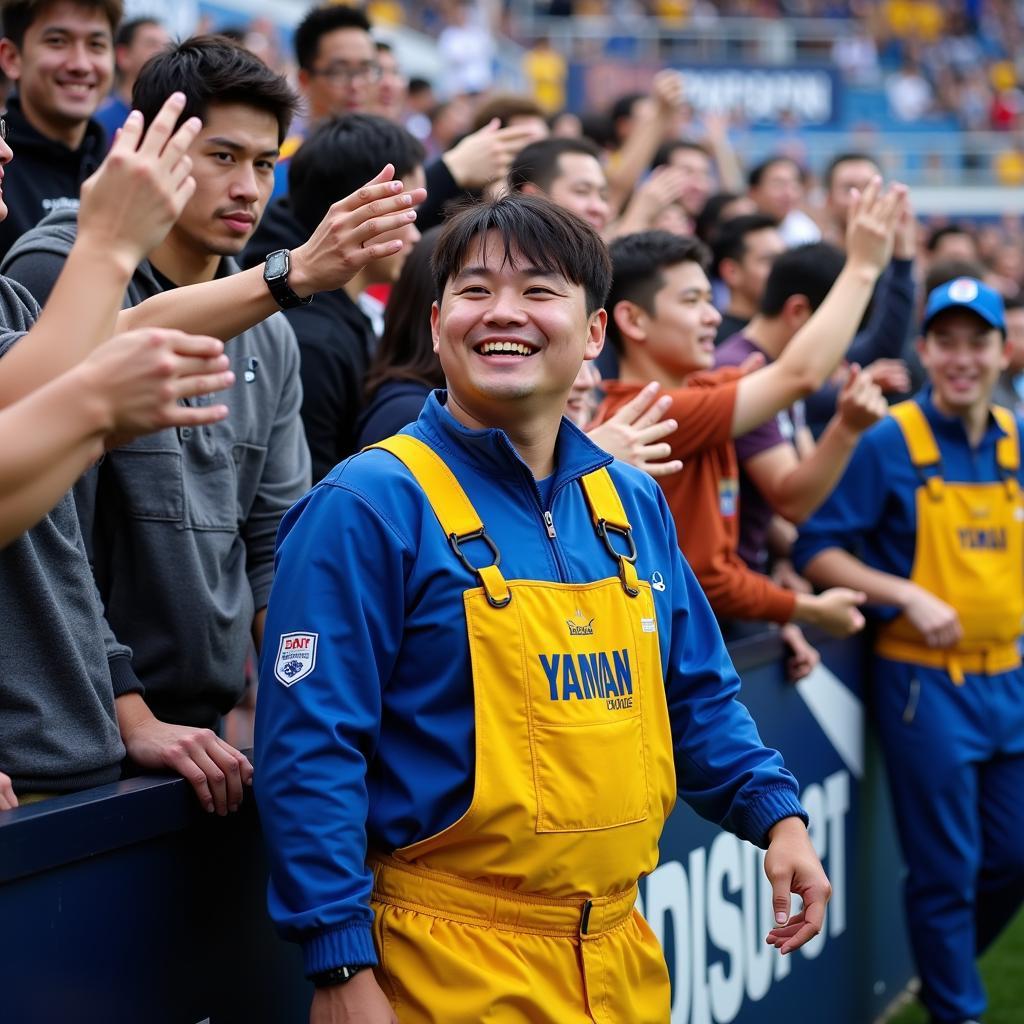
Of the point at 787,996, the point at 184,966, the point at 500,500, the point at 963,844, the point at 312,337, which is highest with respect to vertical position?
the point at 312,337

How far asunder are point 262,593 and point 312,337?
91 cm

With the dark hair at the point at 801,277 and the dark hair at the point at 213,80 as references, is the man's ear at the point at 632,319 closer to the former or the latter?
the dark hair at the point at 801,277

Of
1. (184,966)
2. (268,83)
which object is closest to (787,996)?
(184,966)

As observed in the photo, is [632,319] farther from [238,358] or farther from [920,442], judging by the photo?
[238,358]

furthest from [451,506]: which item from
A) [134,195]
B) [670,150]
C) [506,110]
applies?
[670,150]

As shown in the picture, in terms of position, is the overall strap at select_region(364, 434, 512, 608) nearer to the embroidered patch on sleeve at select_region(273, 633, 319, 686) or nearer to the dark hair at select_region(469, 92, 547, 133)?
the embroidered patch on sleeve at select_region(273, 633, 319, 686)

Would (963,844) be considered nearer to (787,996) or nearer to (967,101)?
(787,996)

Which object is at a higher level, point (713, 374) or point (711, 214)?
point (711, 214)

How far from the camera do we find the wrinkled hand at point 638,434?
135 inches

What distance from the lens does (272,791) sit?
227 centimetres

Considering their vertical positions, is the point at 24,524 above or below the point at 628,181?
below

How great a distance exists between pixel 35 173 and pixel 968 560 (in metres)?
3.20

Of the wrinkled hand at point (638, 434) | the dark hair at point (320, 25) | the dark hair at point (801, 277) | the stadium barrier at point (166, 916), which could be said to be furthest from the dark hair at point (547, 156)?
the stadium barrier at point (166, 916)

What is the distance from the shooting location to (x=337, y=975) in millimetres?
2195
